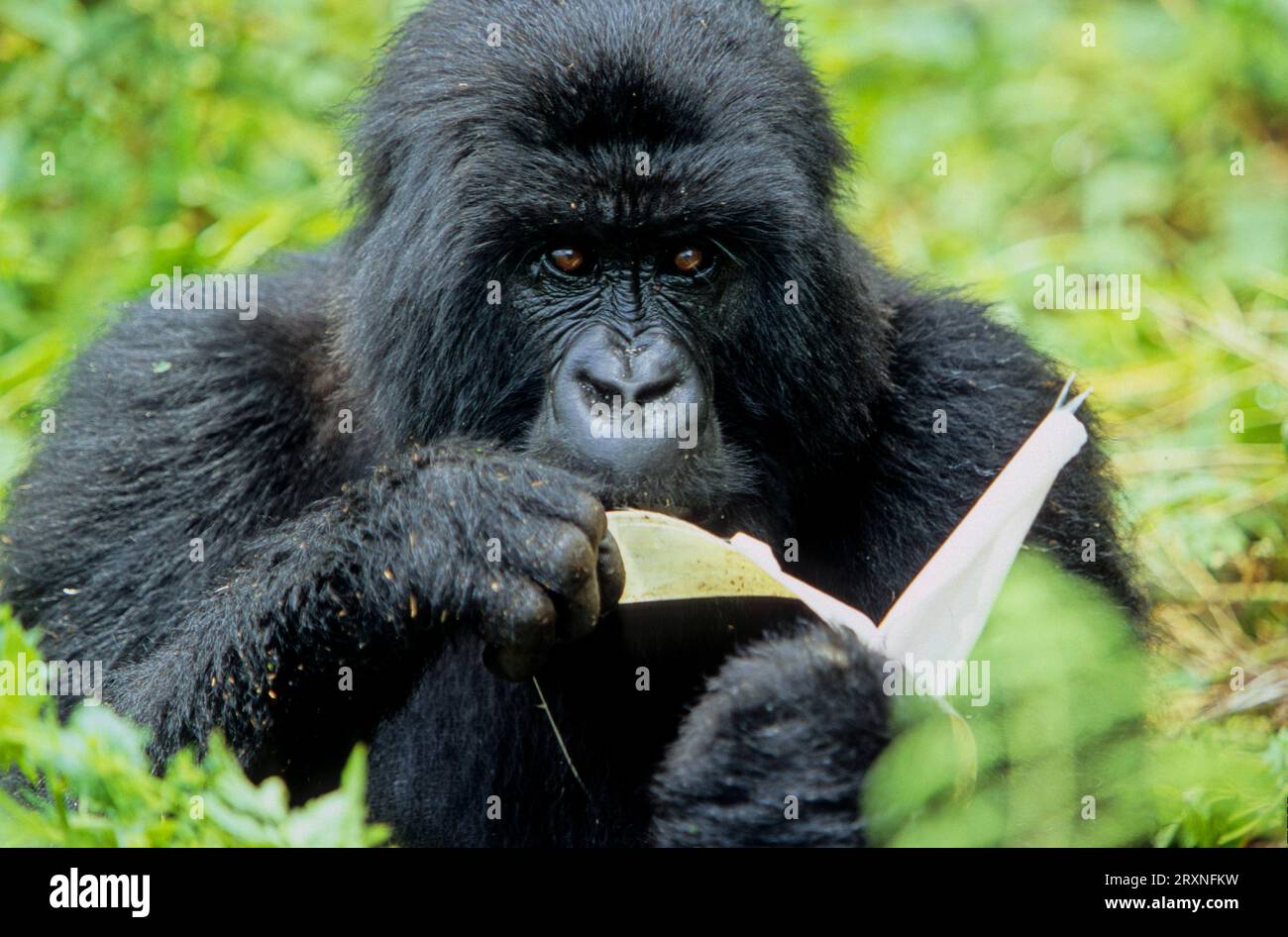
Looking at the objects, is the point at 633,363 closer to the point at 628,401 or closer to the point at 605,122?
the point at 628,401

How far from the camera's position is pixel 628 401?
4.19 meters

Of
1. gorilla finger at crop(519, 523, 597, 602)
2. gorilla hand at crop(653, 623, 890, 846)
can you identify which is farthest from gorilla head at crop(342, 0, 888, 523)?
gorilla hand at crop(653, 623, 890, 846)

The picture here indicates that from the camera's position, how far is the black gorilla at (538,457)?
3992 millimetres

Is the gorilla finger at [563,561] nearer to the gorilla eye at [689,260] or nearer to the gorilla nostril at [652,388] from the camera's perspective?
the gorilla nostril at [652,388]

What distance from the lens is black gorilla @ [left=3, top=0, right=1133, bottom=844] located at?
3.99 metres

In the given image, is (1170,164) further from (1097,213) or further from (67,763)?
(67,763)

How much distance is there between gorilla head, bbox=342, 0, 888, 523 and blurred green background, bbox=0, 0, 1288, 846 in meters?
0.73

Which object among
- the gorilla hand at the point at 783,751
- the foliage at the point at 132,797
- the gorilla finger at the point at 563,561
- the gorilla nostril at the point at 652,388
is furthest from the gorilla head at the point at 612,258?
the foliage at the point at 132,797

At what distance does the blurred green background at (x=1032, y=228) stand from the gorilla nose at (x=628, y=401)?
36.7 inches

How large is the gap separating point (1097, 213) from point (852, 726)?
563 centimetres

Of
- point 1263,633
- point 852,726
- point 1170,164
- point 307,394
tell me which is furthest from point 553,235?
point 1170,164

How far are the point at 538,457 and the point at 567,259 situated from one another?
1.92 feet

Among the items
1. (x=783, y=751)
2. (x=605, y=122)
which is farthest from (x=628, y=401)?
(x=783, y=751)
